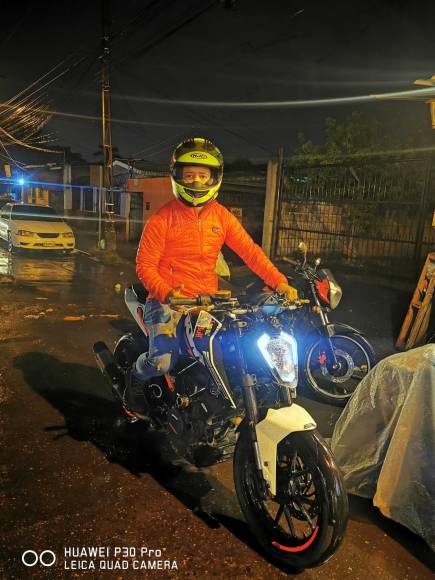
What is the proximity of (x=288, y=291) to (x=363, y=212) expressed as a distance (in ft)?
24.8

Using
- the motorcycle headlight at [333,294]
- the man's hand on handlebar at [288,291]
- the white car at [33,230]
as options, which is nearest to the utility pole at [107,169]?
the white car at [33,230]

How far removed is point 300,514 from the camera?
101 inches

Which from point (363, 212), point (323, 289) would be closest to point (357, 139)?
point (363, 212)

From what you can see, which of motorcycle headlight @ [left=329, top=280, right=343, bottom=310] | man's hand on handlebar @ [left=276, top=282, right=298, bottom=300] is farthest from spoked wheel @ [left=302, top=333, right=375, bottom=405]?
man's hand on handlebar @ [left=276, top=282, right=298, bottom=300]

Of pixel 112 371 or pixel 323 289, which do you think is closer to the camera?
pixel 112 371

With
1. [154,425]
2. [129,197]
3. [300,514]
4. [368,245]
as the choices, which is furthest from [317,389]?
[129,197]

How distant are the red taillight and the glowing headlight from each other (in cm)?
202

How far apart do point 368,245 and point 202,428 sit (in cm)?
787

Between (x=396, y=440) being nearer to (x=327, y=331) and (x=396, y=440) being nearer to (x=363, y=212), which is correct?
(x=327, y=331)

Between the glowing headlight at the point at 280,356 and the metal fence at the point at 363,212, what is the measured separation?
652 centimetres

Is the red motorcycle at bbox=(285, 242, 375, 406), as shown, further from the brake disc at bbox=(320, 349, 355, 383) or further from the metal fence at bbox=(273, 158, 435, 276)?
the metal fence at bbox=(273, 158, 435, 276)

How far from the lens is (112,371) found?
4.02 metres

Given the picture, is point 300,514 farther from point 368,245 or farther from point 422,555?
point 368,245

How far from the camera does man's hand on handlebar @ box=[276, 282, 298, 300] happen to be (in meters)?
3.00
